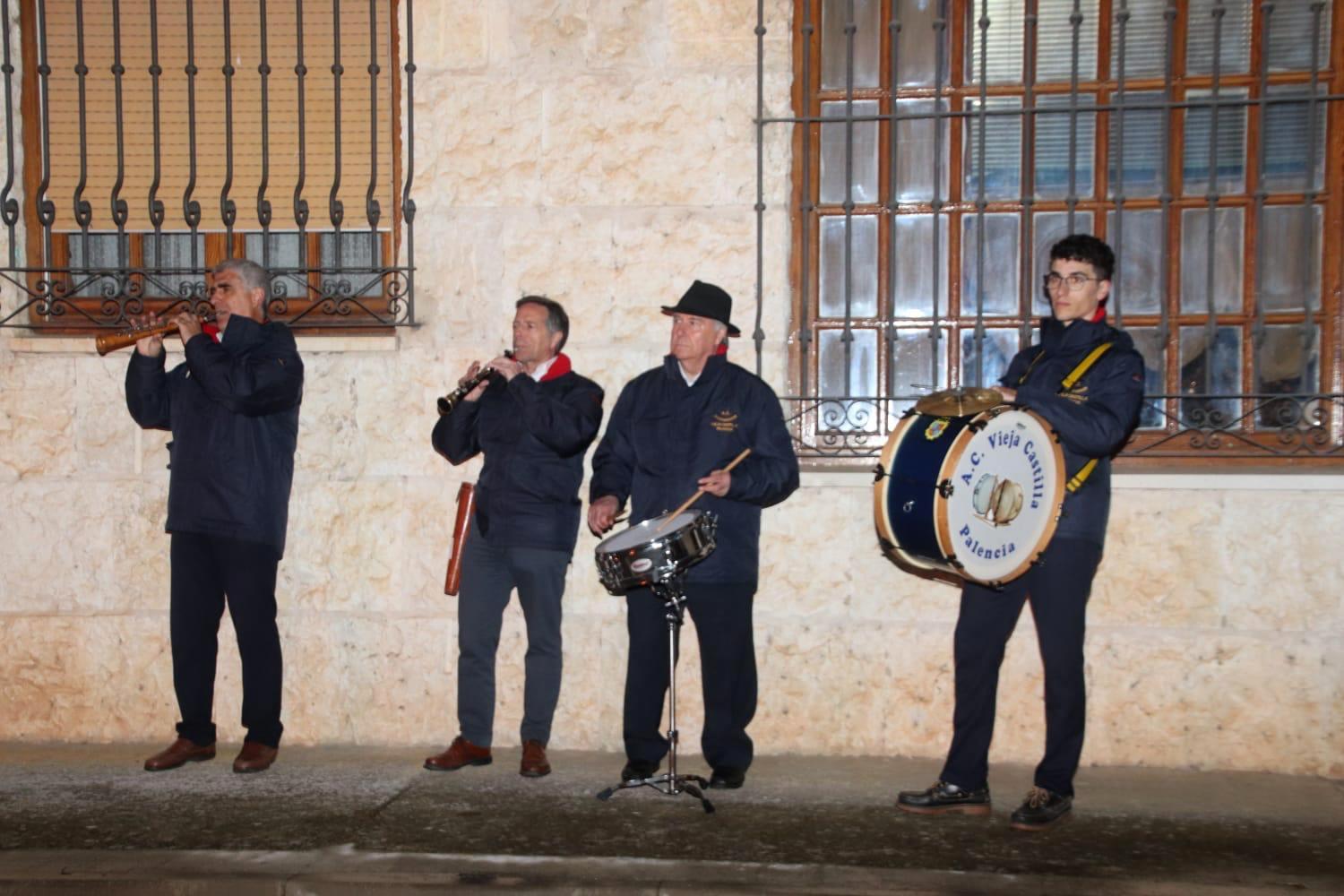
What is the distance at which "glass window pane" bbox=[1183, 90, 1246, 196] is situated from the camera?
Result: 20.5 ft

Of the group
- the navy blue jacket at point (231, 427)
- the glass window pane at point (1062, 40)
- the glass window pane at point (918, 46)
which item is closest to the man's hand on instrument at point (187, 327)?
the navy blue jacket at point (231, 427)

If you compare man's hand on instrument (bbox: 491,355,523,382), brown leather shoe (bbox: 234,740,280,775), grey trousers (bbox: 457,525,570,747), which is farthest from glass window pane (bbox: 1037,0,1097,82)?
brown leather shoe (bbox: 234,740,280,775)

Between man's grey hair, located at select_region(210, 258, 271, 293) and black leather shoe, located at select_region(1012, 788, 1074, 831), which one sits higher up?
man's grey hair, located at select_region(210, 258, 271, 293)

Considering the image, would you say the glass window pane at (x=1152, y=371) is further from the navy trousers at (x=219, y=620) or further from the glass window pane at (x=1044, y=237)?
the navy trousers at (x=219, y=620)

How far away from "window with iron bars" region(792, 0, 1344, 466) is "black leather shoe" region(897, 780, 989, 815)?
1.56m

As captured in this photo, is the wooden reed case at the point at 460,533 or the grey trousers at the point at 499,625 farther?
the wooden reed case at the point at 460,533

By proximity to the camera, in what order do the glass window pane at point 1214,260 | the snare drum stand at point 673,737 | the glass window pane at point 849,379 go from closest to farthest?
the snare drum stand at point 673,737 < the glass window pane at point 1214,260 < the glass window pane at point 849,379

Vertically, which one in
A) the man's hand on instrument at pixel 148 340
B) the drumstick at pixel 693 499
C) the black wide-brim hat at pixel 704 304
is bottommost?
the drumstick at pixel 693 499

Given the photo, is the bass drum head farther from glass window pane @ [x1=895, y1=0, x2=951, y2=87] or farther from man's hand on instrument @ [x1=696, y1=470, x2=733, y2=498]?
glass window pane @ [x1=895, y1=0, x2=951, y2=87]

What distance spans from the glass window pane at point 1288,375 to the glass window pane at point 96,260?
16.2ft

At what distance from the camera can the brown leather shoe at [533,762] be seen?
19.3 ft

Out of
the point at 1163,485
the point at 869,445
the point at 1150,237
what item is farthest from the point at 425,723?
the point at 1150,237

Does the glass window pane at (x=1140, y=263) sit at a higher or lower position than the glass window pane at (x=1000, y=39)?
lower

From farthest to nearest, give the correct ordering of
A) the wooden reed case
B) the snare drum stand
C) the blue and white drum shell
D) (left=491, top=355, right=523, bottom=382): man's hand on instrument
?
the wooden reed case → (left=491, top=355, right=523, bottom=382): man's hand on instrument → the snare drum stand → the blue and white drum shell
